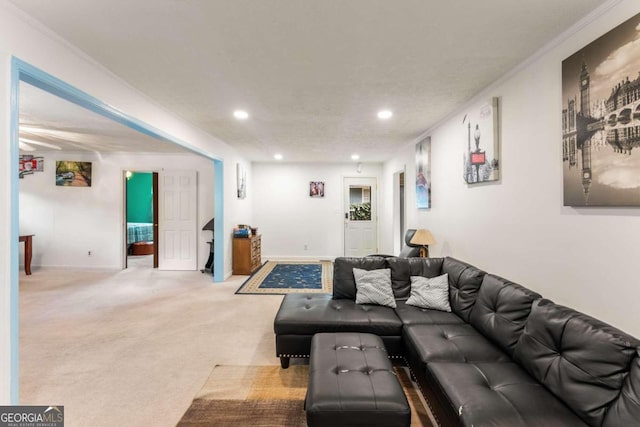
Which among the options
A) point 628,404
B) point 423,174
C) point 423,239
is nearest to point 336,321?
point 628,404

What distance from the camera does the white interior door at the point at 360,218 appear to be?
7238 millimetres

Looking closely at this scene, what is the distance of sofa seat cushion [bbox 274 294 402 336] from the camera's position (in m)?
2.36

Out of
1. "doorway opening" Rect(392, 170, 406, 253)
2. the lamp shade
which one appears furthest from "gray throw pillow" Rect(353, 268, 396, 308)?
"doorway opening" Rect(392, 170, 406, 253)

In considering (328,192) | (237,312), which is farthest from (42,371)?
(328,192)

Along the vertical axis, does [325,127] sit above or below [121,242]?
above

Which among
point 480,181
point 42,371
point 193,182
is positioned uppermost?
point 193,182

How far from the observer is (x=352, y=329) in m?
2.38

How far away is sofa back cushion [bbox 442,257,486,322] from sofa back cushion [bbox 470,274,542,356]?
100 mm

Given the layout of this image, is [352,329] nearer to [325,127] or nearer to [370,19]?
[370,19]

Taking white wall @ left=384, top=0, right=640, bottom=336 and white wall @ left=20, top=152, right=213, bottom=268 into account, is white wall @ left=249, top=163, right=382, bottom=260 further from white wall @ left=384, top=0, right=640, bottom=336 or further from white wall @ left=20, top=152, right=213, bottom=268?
white wall @ left=384, top=0, right=640, bottom=336

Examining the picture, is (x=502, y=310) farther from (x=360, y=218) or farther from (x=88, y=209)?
(x=88, y=209)

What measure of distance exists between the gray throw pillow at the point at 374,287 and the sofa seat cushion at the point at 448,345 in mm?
438

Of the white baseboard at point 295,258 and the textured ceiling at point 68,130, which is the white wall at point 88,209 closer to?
the textured ceiling at point 68,130

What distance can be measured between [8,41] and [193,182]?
14.5 ft
